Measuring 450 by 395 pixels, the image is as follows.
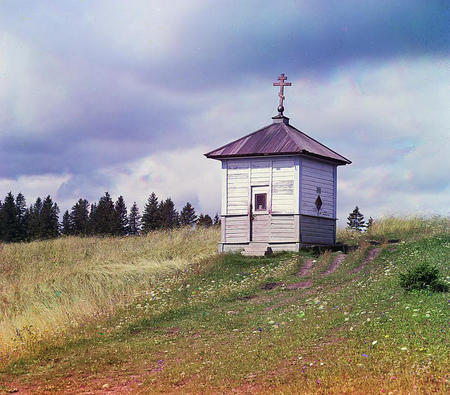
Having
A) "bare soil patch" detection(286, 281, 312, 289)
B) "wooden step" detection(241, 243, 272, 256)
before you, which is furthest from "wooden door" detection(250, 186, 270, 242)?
"bare soil patch" detection(286, 281, 312, 289)

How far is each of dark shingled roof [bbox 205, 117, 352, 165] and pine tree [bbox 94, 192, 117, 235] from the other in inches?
1465

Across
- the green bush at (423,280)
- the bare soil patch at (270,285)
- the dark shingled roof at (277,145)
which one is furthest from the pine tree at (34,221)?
the green bush at (423,280)

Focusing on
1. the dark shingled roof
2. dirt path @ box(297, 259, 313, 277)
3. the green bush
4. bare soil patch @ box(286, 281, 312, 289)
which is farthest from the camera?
the dark shingled roof

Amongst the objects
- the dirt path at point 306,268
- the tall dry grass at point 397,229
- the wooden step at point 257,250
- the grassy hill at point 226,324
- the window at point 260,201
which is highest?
the window at point 260,201

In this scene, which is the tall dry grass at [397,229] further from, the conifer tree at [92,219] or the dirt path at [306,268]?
the conifer tree at [92,219]

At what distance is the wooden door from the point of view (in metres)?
28.3

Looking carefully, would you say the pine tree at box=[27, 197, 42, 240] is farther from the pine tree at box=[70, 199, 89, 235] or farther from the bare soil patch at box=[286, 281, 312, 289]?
the bare soil patch at box=[286, 281, 312, 289]

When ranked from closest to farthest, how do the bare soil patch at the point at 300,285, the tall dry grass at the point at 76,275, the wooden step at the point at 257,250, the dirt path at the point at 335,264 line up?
the tall dry grass at the point at 76,275, the bare soil patch at the point at 300,285, the dirt path at the point at 335,264, the wooden step at the point at 257,250

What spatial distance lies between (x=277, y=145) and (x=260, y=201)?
295cm

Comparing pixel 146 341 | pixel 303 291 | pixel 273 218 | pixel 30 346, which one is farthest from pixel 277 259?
pixel 30 346

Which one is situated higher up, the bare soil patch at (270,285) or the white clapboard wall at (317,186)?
the white clapboard wall at (317,186)

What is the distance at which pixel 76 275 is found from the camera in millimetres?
25141

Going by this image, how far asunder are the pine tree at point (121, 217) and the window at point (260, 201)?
39.7m

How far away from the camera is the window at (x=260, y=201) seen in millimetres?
28562
